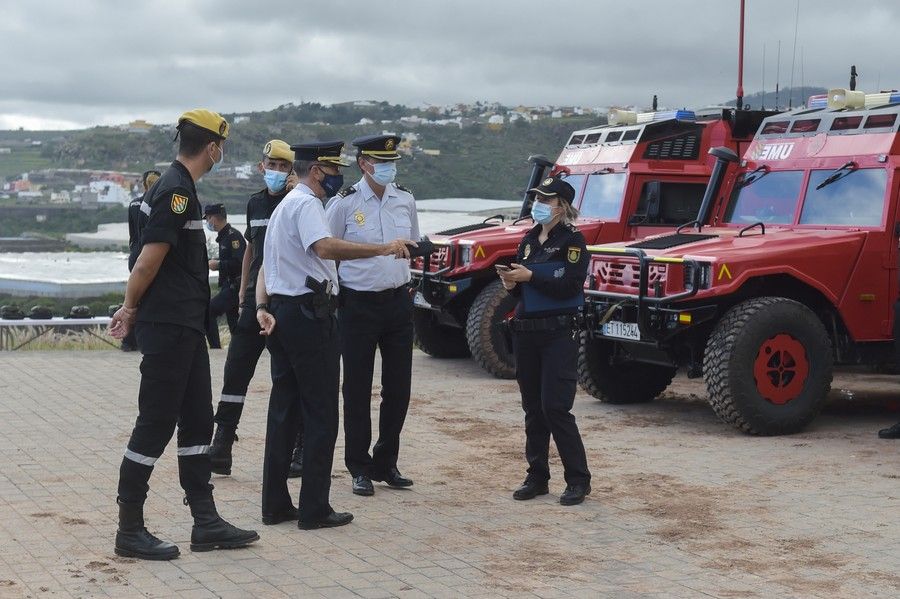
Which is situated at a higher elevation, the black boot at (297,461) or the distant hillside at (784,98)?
the distant hillside at (784,98)

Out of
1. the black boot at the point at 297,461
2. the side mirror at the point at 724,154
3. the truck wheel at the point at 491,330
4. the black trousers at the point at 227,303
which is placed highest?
the side mirror at the point at 724,154

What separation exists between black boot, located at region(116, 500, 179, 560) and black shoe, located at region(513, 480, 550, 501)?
6.97ft

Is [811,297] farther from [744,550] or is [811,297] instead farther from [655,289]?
[744,550]

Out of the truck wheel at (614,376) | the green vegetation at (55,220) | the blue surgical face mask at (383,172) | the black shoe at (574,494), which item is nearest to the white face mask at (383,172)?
the blue surgical face mask at (383,172)

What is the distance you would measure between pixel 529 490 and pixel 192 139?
9.03ft

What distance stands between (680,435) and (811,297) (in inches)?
59.2

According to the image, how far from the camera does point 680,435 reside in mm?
9883

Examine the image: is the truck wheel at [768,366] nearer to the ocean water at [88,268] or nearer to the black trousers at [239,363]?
the black trousers at [239,363]

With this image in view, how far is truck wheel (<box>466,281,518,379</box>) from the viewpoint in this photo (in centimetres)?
1274

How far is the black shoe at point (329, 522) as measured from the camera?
6.75 metres

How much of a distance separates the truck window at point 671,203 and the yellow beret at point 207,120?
722cm

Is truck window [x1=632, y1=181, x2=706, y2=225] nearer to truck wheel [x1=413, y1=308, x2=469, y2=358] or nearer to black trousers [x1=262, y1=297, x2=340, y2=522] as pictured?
truck wheel [x1=413, y1=308, x2=469, y2=358]

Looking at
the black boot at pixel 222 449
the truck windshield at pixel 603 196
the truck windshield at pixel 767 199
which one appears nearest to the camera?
the black boot at pixel 222 449

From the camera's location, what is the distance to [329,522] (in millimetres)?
6793
